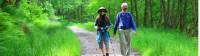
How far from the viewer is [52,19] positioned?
3906 cm

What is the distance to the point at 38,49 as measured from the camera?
1023 centimetres

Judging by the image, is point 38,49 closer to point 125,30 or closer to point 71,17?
point 125,30

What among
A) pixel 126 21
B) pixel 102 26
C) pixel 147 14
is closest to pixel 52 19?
pixel 147 14

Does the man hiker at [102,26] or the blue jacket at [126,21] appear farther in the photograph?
the man hiker at [102,26]

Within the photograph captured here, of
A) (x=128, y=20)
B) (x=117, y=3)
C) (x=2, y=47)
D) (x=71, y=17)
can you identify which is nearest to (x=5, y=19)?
(x=2, y=47)

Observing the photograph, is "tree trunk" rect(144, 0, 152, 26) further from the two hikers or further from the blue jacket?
the blue jacket

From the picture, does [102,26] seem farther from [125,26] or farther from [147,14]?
[147,14]

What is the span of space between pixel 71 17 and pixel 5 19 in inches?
3721

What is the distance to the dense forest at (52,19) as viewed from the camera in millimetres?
9953

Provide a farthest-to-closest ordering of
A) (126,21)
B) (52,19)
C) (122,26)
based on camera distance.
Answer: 1. (52,19)
2. (122,26)
3. (126,21)

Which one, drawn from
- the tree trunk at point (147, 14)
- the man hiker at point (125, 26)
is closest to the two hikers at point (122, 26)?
the man hiker at point (125, 26)

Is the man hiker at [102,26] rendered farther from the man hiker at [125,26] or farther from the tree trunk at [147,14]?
the tree trunk at [147,14]

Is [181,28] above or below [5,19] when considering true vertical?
below

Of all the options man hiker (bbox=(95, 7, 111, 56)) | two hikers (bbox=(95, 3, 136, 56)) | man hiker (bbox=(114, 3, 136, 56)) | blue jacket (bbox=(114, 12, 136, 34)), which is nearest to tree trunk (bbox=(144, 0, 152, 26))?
man hiker (bbox=(95, 7, 111, 56))
